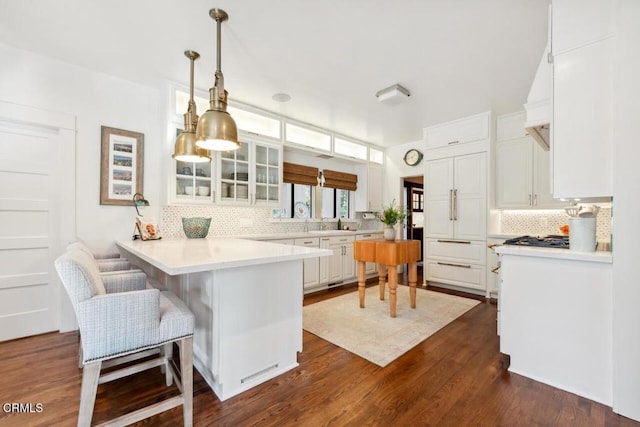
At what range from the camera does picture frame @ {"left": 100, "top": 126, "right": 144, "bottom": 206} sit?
296cm

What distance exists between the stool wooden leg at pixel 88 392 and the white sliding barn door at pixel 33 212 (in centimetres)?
204

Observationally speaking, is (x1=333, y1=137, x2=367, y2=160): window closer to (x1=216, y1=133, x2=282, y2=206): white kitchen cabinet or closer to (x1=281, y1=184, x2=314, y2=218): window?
(x1=281, y1=184, x2=314, y2=218): window

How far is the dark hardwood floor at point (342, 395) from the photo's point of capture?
1549mm

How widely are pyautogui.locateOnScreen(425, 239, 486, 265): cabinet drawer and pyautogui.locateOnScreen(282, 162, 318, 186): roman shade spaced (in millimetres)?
2222

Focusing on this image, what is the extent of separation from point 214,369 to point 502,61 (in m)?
3.53

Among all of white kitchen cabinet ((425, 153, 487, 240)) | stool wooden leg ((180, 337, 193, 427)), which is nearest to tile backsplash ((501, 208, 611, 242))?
white kitchen cabinet ((425, 153, 487, 240))

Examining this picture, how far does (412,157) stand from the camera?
541 centimetres

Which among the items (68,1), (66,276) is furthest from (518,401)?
(68,1)

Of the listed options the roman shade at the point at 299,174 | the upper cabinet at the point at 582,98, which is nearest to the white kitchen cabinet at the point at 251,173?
the roman shade at the point at 299,174

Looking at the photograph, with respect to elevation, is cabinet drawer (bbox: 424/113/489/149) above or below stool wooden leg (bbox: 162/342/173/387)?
above

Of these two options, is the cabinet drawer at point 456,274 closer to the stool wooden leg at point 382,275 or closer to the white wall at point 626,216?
the stool wooden leg at point 382,275

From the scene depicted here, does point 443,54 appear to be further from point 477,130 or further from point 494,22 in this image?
point 477,130

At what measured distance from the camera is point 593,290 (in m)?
1.72

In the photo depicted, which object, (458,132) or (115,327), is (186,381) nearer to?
(115,327)
